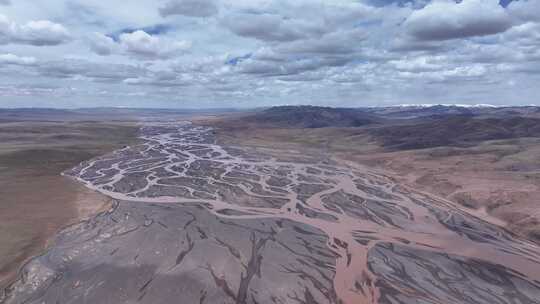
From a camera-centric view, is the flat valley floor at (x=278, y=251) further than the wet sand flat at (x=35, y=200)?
No

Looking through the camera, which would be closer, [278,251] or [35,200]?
[278,251]

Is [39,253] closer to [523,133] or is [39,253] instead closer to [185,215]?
[185,215]

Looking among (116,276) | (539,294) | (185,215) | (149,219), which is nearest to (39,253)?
(116,276)

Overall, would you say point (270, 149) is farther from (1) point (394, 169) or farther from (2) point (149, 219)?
(2) point (149, 219)

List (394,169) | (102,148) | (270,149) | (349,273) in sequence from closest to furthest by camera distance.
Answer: (349,273) < (394,169) < (102,148) < (270,149)

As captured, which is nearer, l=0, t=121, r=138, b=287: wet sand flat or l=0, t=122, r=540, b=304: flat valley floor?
l=0, t=122, r=540, b=304: flat valley floor

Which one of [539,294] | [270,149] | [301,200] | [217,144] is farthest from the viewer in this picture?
[217,144]

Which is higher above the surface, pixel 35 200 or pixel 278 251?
pixel 35 200

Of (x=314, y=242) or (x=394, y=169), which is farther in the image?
(x=394, y=169)
